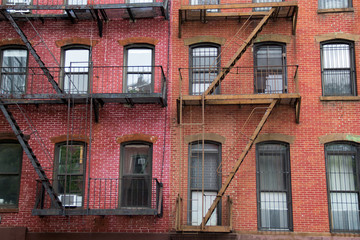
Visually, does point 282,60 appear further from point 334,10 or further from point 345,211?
point 345,211

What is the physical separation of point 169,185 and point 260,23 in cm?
563

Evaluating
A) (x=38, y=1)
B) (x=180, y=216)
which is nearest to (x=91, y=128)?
(x=180, y=216)

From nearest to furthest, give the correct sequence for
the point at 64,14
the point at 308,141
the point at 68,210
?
the point at 68,210, the point at 308,141, the point at 64,14

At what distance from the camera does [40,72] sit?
47.2 ft

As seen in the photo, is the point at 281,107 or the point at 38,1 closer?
the point at 281,107

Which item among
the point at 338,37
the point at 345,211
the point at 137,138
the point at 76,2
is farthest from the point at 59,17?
the point at 345,211

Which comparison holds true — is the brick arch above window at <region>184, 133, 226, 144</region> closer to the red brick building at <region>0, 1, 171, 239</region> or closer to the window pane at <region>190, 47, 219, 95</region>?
the red brick building at <region>0, 1, 171, 239</region>

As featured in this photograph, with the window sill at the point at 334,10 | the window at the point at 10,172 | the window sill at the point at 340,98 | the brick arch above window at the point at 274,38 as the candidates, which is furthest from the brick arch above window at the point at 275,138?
the window at the point at 10,172

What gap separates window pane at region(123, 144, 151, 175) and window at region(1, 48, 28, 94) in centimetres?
403

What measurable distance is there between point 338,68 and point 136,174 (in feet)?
23.5

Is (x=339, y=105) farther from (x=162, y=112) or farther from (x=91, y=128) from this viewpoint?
(x=91, y=128)

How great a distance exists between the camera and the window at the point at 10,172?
13781 millimetres

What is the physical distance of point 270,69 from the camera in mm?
14039

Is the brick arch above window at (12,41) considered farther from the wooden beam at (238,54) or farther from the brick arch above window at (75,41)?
the wooden beam at (238,54)
